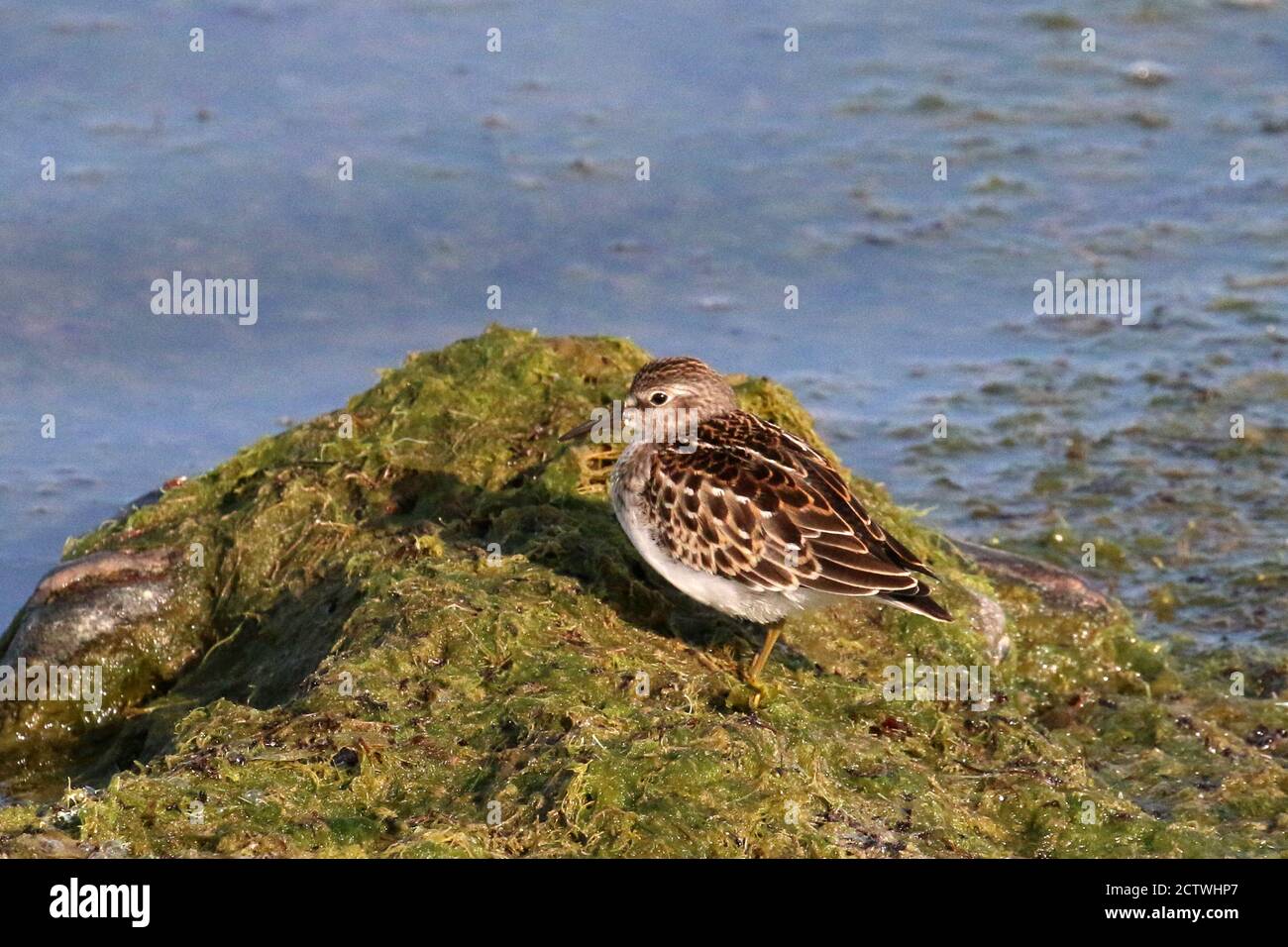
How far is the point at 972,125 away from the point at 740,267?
10.0 feet

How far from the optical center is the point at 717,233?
14023mm

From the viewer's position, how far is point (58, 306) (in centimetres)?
1281

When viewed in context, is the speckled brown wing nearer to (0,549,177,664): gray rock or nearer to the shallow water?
(0,549,177,664): gray rock

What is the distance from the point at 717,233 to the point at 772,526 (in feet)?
22.3

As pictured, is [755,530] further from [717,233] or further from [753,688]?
[717,233]

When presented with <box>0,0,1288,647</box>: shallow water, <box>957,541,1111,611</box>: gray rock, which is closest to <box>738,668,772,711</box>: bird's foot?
<box>957,541,1111,611</box>: gray rock

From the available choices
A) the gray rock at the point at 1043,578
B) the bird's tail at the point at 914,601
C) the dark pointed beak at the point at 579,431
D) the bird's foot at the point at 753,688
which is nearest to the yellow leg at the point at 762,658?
the bird's foot at the point at 753,688

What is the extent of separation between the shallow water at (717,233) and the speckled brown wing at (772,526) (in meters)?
3.18

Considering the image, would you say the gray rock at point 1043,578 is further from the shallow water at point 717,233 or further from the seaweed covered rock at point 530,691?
the shallow water at point 717,233

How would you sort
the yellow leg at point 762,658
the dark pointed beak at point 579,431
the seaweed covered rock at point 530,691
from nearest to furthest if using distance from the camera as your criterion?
the seaweed covered rock at point 530,691 < the yellow leg at point 762,658 < the dark pointed beak at point 579,431

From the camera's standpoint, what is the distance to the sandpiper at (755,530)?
7.46 metres

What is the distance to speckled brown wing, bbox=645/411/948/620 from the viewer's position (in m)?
7.46

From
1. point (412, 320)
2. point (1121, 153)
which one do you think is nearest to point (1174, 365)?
point (1121, 153)

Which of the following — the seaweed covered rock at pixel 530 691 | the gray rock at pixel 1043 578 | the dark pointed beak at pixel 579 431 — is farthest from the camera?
the gray rock at pixel 1043 578
